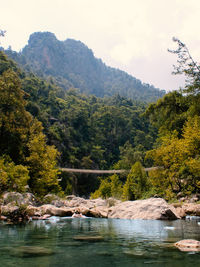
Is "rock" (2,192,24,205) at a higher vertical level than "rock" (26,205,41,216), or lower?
higher

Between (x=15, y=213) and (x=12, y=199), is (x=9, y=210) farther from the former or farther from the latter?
(x=12, y=199)

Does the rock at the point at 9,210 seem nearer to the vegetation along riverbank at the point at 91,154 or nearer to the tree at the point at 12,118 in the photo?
the vegetation along riverbank at the point at 91,154

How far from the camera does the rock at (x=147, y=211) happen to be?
11.1 metres

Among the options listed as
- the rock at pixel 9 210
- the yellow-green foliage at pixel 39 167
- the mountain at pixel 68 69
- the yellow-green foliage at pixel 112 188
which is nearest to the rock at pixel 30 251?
the rock at pixel 9 210

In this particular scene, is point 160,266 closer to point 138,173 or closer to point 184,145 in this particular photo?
point 184,145

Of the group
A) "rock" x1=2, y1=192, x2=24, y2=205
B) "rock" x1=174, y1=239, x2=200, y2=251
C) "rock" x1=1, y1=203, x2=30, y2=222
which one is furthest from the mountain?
"rock" x1=174, y1=239, x2=200, y2=251

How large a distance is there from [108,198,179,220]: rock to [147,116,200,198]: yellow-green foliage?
5.06 metres

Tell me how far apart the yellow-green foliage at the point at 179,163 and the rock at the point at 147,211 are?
199 inches

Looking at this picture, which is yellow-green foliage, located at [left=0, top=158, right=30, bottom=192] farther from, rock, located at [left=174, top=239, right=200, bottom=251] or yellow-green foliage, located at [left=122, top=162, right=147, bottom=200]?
yellow-green foliage, located at [left=122, top=162, right=147, bottom=200]

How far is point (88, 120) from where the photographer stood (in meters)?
71.2

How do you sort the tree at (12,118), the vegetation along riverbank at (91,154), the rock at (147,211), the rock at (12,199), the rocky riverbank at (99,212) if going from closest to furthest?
the rocky riverbank at (99,212)
the rock at (12,199)
the rock at (147,211)
the vegetation along riverbank at (91,154)
the tree at (12,118)

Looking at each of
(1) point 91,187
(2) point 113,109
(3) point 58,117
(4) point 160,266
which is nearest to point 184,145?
(4) point 160,266

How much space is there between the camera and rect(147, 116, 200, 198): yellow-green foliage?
17328 millimetres

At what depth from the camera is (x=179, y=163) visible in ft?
61.6
